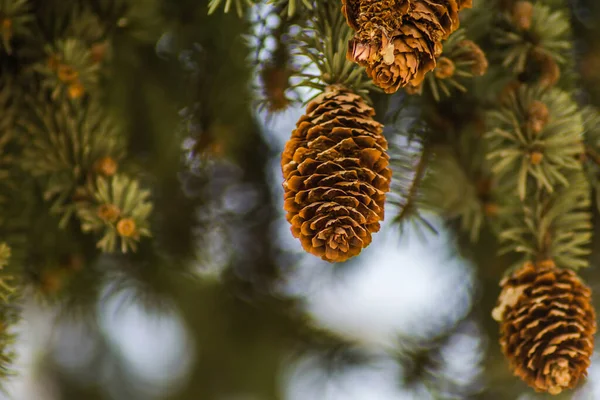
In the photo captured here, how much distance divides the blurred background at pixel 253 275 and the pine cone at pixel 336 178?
0.16 meters

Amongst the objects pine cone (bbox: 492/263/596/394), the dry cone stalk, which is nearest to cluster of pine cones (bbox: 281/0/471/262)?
the dry cone stalk

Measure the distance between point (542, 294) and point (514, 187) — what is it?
0.35ft

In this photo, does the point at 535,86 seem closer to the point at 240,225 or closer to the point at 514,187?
the point at 514,187

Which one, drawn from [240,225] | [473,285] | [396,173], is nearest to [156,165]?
[240,225]

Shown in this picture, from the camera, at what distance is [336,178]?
33cm

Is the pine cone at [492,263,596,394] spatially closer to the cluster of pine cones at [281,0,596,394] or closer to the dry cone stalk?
the cluster of pine cones at [281,0,596,394]

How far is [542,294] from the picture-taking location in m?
0.39

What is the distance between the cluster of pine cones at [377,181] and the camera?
11.9 inches

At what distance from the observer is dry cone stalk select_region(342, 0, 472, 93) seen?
0.30 m

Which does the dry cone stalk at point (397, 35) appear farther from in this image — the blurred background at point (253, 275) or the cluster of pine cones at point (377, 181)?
the blurred background at point (253, 275)

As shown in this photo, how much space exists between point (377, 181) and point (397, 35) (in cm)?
9

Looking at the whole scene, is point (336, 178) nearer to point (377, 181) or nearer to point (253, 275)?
point (377, 181)

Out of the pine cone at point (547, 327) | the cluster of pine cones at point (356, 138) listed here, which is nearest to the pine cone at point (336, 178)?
the cluster of pine cones at point (356, 138)

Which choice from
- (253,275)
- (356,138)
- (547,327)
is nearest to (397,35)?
(356,138)
